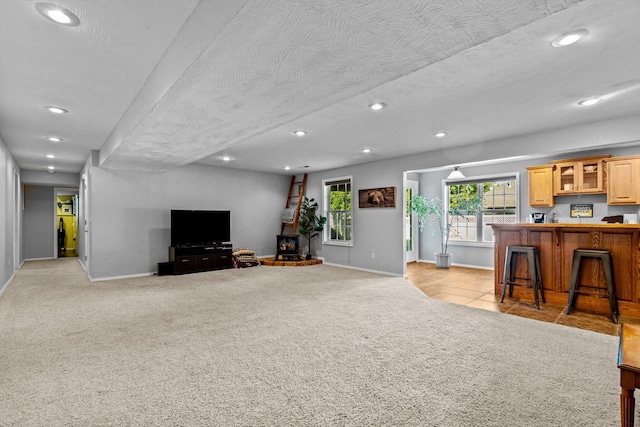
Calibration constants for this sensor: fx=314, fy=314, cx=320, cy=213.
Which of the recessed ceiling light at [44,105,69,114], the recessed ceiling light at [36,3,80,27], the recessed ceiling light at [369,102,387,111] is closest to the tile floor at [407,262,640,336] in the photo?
the recessed ceiling light at [369,102,387,111]

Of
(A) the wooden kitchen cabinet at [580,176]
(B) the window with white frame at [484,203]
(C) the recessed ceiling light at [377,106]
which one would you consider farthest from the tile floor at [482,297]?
(C) the recessed ceiling light at [377,106]

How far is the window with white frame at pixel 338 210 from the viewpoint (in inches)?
306

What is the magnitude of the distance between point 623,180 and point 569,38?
451 centimetres

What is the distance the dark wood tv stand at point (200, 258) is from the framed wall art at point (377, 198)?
10.7 feet

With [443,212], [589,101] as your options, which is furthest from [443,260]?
[589,101]

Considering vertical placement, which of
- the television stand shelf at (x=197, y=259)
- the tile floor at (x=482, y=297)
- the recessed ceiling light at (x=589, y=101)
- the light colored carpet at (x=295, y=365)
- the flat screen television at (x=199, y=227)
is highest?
the recessed ceiling light at (x=589, y=101)

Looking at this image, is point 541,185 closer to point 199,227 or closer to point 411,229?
point 411,229

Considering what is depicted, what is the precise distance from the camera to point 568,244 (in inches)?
169

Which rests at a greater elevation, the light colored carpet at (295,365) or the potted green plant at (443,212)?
the potted green plant at (443,212)

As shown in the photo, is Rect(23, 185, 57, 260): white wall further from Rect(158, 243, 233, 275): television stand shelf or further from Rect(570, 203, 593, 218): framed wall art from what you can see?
Rect(570, 203, 593, 218): framed wall art

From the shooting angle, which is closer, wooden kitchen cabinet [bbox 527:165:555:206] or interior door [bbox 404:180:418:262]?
wooden kitchen cabinet [bbox 527:165:555:206]

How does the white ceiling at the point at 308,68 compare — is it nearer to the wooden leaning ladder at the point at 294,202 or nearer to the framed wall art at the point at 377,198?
the framed wall art at the point at 377,198

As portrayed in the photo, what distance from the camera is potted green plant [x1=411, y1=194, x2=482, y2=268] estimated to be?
7527mm

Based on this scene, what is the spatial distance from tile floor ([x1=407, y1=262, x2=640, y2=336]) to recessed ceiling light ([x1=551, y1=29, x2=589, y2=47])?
292 cm
